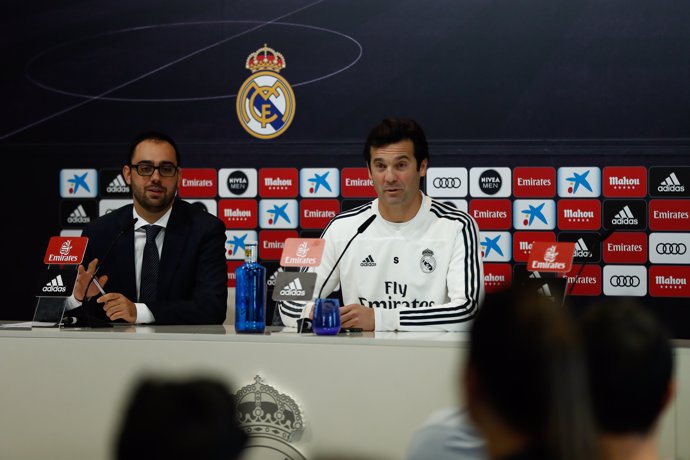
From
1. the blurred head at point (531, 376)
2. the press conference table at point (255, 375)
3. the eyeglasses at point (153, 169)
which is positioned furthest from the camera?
the eyeglasses at point (153, 169)

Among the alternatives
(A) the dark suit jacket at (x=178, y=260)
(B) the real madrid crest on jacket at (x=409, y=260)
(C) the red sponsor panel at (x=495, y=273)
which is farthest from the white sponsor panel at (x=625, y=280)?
(A) the dark suit jacket at (x=178, y=260)

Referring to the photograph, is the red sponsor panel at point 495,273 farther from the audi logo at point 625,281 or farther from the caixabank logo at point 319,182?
the caixabank logo at point 319,182

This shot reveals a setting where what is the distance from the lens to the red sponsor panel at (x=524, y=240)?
383 cm

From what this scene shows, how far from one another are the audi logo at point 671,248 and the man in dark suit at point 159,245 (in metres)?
1.96

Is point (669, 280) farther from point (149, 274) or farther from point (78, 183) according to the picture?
Answer: point (78, 183)

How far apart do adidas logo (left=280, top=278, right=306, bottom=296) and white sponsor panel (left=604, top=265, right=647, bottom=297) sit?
1.82 m

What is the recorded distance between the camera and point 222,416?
1.86 feet

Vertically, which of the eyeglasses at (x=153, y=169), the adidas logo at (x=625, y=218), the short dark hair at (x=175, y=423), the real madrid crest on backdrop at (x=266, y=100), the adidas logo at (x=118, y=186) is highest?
the real madrid crest on backdrop at (x=266, y=100)

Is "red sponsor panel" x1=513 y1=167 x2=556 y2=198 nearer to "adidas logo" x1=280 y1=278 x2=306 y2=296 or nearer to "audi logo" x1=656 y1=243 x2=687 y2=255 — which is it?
"audi logo" x1=656 y1=243 x2=687 y2=255

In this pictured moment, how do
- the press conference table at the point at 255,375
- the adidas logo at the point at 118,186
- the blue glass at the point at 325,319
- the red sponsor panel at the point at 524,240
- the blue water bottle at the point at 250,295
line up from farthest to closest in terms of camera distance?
the adidas logo at the point at 118,186, the red sponsor panel at the point at 524,240, the blue water bottle at the point at 250,295, the blue glass at the point at 325,319, the press conference table at the point at 255,375

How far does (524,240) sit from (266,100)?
4.52 ft

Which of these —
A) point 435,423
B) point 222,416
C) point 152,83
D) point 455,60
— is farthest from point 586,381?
point 152,83

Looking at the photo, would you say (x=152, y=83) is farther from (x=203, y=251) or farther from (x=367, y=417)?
(x=367, y=417)

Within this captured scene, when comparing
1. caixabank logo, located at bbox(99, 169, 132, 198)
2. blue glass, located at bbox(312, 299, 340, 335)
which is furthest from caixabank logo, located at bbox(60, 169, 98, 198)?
blue glass, located at bbox(312, 299, 340, 335)
